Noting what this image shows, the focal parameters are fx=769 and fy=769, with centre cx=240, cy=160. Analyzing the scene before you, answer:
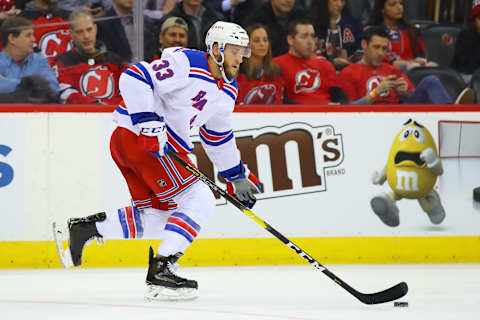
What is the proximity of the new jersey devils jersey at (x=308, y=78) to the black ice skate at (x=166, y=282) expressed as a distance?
208 centimetres

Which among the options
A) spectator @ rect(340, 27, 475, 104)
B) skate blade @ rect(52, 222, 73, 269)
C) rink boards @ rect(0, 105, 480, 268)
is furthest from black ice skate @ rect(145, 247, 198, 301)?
spectator @ rect(340, 27, 475, 104)

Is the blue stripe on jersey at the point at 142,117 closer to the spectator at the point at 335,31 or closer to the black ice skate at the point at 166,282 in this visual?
the black ice skate at the point at 166,282

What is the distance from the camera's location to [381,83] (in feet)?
17.6

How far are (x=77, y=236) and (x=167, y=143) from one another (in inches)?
24.7

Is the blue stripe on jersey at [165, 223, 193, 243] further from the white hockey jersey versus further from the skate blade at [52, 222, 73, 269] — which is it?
the skate blade at [52, 222, 73, 269]

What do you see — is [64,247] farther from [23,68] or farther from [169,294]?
[23,68]

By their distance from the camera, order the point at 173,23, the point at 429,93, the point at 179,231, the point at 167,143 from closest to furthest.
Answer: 1. the point at 179,231
2. the point at 167,143
3. the point at 173,23
4. the point at 429,93

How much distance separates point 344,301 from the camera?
347 centimetres

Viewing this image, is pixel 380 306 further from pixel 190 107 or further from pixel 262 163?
pixel 262 163

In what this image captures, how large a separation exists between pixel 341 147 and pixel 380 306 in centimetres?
189

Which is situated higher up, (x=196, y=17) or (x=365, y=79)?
(x=196, y=17)

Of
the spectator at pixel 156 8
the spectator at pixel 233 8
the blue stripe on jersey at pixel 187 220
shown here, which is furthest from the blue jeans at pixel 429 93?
the blue stripe on jersey at pixel 187 220

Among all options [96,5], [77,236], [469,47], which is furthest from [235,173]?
[469,47]

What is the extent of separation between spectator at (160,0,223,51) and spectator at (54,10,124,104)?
0.51m
